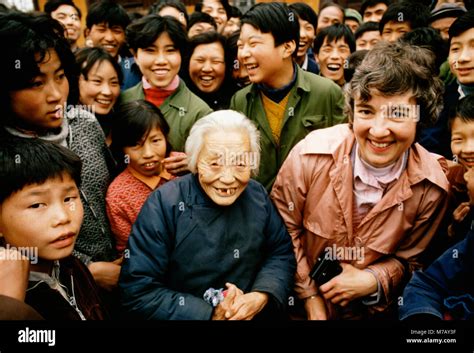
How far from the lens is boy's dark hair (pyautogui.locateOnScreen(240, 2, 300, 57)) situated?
116 inches

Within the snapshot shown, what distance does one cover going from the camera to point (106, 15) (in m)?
3.96

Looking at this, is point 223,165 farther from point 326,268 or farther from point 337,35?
point 337,35

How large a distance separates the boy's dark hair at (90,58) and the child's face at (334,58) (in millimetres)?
2032

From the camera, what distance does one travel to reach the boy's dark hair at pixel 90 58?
2.88 metres

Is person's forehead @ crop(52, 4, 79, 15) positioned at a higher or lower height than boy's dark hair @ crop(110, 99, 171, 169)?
higher

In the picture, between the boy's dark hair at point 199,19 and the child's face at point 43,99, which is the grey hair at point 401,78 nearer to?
the child's face at point 43,99

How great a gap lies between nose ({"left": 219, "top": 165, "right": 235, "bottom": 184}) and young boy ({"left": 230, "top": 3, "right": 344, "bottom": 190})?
2.97ft

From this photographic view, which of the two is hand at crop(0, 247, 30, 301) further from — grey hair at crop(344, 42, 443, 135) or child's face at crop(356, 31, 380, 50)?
child's face at crop(356, 31, 380, 50)

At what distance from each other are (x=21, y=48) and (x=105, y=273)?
112cm

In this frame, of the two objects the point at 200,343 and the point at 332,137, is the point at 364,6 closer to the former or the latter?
the point at 332,137

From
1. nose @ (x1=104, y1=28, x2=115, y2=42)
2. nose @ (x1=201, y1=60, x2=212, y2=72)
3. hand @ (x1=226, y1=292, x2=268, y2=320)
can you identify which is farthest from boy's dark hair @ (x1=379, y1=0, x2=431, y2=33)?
hand @ (x1=226, y1=292, x2=268, y2=320)

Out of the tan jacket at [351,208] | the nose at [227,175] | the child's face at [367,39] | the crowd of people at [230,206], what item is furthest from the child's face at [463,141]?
the child's face at [367,39]

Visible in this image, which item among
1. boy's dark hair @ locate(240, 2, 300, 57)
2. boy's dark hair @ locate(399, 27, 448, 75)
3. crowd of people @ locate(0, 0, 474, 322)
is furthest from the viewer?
boy's dark hair @ locate(399, 27, 448, 75)

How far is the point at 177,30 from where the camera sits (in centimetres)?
304
